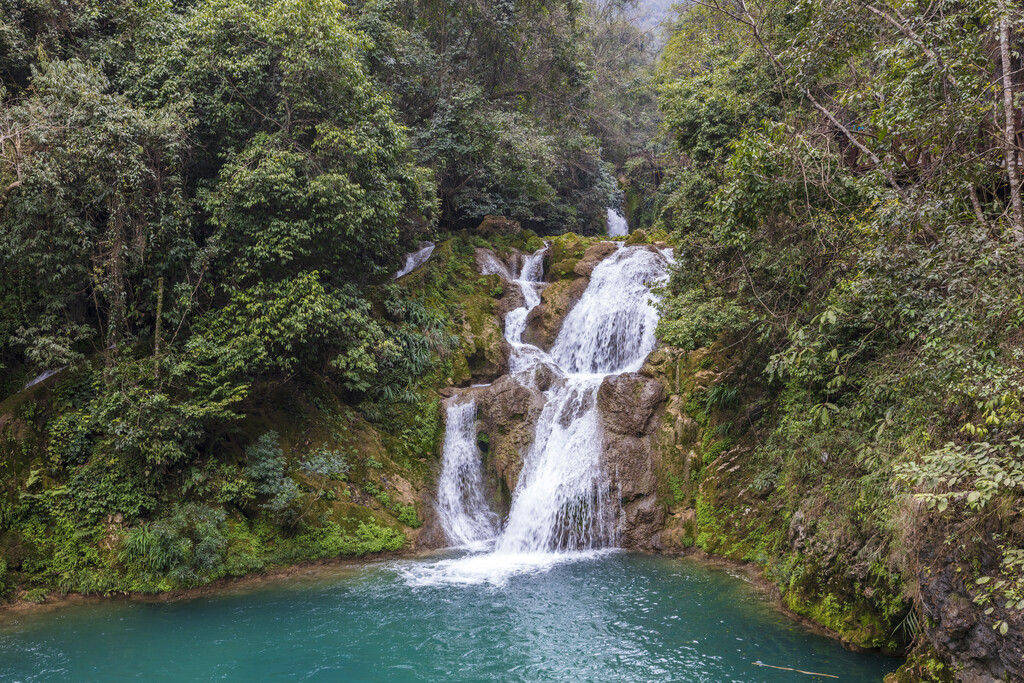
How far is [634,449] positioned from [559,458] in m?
1.65

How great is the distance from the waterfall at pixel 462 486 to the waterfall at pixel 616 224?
17.6 metres

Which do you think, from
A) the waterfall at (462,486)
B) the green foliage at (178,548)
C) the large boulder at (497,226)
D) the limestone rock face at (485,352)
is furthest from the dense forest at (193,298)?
the large boulder at (497,226)

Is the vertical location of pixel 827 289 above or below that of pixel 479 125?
below

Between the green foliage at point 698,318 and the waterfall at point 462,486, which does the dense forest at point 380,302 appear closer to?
the green foliage at point 698,318

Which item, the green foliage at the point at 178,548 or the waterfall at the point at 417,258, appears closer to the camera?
the green foliage at the point at 178,548

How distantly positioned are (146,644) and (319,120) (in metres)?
10.3

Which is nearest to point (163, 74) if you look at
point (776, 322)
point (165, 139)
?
point (165, 139)

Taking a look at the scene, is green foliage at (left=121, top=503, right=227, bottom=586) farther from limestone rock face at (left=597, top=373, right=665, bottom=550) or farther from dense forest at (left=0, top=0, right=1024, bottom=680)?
limestone rock face at (left=597, top=373, right=665, bottom=550)

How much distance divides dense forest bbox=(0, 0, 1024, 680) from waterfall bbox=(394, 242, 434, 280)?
7.92 feet

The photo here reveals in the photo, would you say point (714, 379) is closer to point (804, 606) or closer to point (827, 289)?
point (827, 289)

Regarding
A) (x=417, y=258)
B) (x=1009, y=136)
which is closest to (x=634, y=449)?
(x=1009, y=136)

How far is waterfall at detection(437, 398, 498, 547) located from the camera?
14.1m

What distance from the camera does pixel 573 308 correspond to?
18.3m

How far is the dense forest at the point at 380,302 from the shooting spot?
24.0ft
